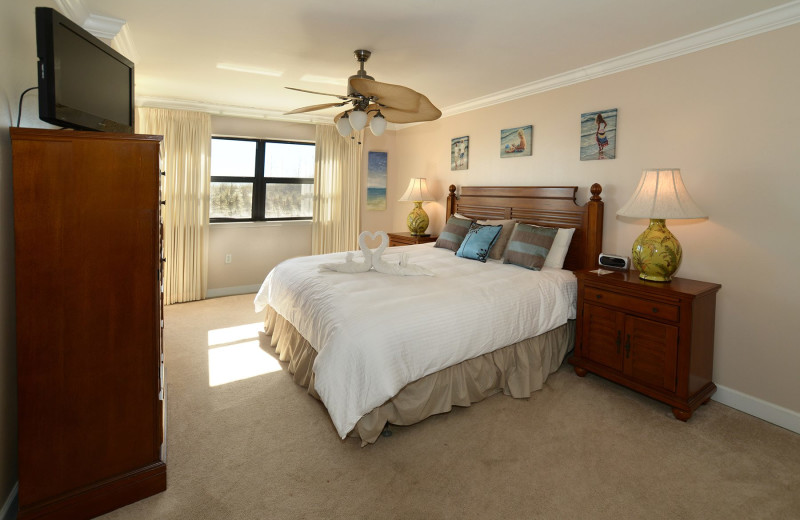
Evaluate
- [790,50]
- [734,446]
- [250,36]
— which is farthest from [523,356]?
[250,36]

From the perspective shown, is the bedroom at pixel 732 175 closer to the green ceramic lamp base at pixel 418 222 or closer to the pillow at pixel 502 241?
the pillow at pixel 502 241

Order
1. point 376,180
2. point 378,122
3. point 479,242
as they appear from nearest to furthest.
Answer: point 378,122 < point 479,242 < point 376,180

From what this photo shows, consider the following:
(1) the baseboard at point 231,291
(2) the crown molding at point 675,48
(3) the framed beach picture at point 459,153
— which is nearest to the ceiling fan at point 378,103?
(2) the crown molding at point 675,48

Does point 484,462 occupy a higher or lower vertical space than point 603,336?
lower

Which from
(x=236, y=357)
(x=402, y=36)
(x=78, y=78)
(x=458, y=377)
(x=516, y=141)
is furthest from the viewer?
(x=516, y=141)

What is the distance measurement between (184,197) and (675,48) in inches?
199

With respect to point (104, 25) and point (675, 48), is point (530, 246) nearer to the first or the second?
point (675, 48)

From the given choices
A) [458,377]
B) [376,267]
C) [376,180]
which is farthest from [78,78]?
[376,180]

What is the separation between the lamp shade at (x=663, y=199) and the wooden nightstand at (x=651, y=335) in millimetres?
463

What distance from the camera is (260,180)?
18.0 feet

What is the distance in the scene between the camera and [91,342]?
1.67 metres

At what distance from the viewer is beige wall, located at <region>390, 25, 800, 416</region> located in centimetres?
246

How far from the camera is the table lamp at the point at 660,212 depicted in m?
2.61

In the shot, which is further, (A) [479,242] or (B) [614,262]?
(A) [479,242]
